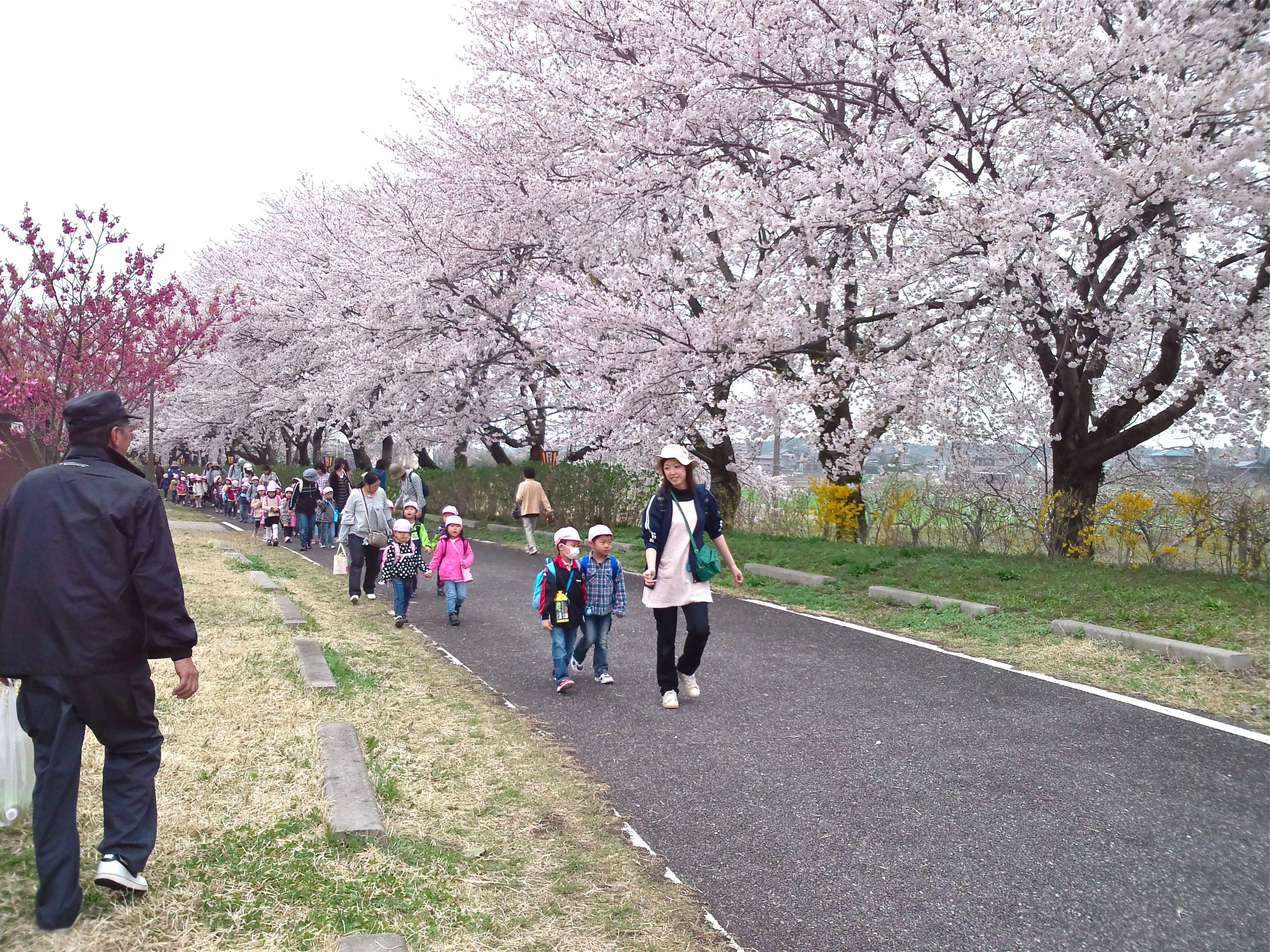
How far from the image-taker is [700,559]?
712 centimetres

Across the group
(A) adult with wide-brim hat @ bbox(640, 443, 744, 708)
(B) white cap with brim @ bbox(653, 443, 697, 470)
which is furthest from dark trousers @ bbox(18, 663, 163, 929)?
(B) white cap with brim @ bbox(653, 443, 697, 470)

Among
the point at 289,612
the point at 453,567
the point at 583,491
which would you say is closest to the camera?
the point at 289,612

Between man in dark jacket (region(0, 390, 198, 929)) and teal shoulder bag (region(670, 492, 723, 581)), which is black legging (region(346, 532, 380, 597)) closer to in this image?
teal shoulder bag (region(670, 492, 723, 581))

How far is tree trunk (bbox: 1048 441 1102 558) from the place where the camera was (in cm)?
1324

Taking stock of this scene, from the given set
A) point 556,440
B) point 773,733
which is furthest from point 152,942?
point 556,440

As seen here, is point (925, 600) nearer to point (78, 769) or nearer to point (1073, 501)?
point (1073, 501)

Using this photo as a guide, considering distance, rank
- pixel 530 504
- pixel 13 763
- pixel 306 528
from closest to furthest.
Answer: pixel 13 763
pixel 530 504
pixel 306 528

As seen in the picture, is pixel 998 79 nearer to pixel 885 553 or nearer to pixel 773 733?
pixel 885 553

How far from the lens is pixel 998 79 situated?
1168 centimetres

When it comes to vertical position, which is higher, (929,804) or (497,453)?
(497,453)

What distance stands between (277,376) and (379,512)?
85.1 feet

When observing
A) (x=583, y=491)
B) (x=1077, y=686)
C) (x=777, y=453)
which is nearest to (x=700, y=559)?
(x=1077, y=686)

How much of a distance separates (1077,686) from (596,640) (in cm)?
361

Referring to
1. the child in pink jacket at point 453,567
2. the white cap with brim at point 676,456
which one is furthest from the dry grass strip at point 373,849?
the child in pink jacket at point 453,567
